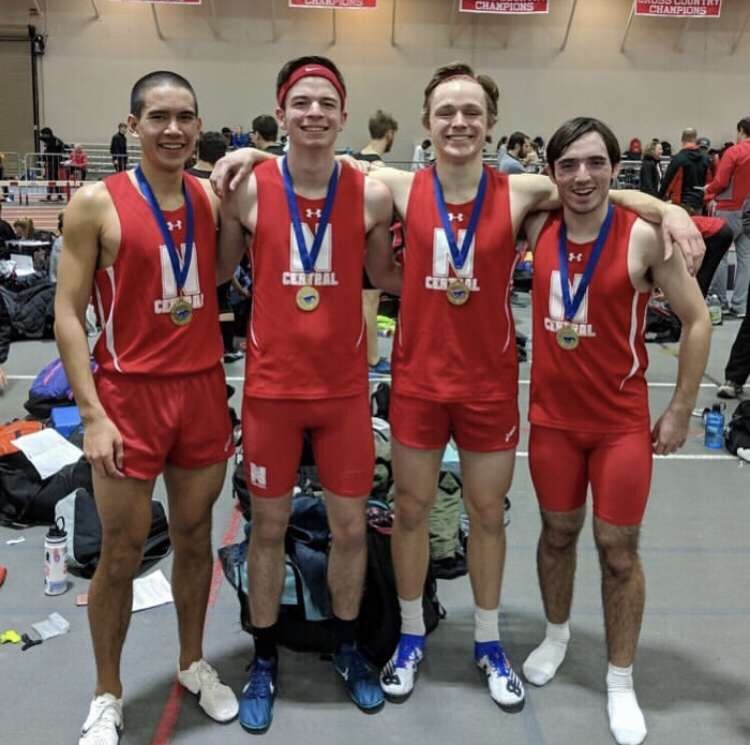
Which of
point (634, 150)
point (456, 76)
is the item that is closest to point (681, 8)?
point (634, 150)

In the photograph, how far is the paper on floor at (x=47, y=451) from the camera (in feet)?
14.9

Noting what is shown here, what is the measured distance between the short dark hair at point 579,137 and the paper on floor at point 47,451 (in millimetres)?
3213

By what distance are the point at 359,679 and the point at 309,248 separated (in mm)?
1518

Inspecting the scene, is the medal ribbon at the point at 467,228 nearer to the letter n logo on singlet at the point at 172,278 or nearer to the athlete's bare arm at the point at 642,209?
the athlete's bare arm at the point at 642,209

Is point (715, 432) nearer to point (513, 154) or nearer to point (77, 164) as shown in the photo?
point (513, 154)

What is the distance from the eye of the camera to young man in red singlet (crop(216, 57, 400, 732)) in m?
2.57

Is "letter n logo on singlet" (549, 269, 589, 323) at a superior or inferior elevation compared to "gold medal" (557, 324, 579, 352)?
superior

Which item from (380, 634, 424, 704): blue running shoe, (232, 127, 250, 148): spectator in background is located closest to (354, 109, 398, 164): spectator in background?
(380, 634, 424, 704): blue running shoe

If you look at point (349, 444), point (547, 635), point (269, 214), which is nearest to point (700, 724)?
point (547, 635)

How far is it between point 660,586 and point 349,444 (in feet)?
6.20

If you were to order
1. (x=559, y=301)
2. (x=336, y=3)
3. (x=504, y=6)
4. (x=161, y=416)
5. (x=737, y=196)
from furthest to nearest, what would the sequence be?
(x=504, y=6), (x=336, y=3), (x=737, y=196), (x=559, y=301), (x=161, y=416)

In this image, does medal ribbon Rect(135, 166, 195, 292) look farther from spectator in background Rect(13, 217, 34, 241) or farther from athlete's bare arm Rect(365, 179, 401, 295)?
spectator in background Rect(13, 217, 34, 241)

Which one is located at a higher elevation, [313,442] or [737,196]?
[737,196]

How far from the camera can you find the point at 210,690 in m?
2.87
